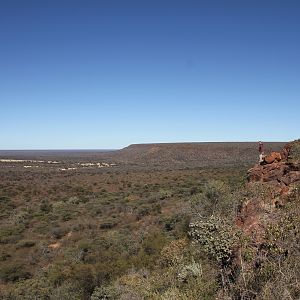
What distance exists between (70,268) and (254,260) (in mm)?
10099

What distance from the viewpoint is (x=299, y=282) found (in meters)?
7.96

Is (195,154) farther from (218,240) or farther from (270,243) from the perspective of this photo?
(270,243)

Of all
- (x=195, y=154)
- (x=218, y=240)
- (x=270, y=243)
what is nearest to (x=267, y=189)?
(x=218, y=240)

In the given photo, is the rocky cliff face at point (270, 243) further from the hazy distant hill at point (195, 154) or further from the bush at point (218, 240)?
the hazy distant hill at point (195, 154)

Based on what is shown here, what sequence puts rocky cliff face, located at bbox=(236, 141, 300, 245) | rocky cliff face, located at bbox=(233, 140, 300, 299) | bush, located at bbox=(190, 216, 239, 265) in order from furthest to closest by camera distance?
rocky cliff face, located at bbox=(236, 141, 300, 245), bush, located at bbox=(190, 216, 239, 265), rocky cliff face, located at bbox=(233, 140, 300, 299)

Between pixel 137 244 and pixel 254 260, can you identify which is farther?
pixel 137 244

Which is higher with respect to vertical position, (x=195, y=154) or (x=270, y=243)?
(x=195, y=154)

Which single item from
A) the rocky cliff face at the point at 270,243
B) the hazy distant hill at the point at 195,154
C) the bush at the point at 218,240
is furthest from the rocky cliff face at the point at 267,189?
the hazy distant hill at the point at 195,154

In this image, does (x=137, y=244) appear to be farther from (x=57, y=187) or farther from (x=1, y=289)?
(x=57, y=187)

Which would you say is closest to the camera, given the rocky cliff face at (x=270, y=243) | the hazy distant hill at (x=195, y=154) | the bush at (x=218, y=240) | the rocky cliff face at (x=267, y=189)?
the rocky cliff face at (x=270, y=243)

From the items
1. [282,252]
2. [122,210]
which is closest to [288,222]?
[282,252]

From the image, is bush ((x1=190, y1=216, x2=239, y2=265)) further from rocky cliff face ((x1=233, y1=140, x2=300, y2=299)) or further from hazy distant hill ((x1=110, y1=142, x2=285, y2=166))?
hazy distant hill ((x1=110, y1=142, x2=285, y2=166))

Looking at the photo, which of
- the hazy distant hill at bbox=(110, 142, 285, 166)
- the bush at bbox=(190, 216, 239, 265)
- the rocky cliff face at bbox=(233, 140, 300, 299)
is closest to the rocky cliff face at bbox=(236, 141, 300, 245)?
the rocky cliff face at bbox=(233, 140, 300, 299)

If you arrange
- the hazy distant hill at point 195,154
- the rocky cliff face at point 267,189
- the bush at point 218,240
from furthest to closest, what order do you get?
the hazy distant hill at point 195,154
the rocky cliff face at point 267,189
the bush at point 218,240
